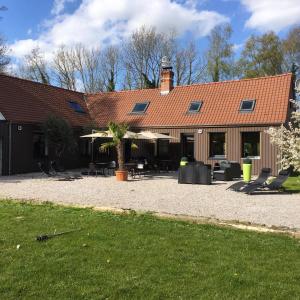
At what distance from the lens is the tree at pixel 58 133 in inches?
821

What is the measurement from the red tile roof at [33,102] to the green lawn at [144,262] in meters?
14.1

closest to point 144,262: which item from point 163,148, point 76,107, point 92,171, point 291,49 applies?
point 92,171

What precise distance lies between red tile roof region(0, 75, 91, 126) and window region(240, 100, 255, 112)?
9.42 metres

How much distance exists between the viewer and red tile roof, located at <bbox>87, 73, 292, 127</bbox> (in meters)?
21.6

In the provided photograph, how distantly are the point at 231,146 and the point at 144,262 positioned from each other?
1714cm

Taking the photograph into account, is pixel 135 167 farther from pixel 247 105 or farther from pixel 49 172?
pixel 247 105

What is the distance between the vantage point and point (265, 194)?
1316cm

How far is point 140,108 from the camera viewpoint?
2608cm

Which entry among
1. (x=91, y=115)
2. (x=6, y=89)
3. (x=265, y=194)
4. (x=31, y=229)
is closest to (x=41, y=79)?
(x=91, y=115)

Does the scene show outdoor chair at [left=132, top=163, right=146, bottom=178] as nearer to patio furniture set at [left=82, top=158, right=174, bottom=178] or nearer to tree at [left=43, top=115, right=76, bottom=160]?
patio furniture set at [left=82, top=158, right=174, bottom=178]

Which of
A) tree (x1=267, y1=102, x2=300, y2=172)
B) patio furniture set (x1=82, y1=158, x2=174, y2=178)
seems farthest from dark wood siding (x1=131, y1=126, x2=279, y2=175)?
tree (x1=267, y1=102, x2=300, y2=172)

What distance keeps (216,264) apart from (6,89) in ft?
63.4

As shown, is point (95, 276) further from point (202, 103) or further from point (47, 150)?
point (202, 103)

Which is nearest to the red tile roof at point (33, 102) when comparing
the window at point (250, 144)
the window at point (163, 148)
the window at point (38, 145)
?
the window at point (38, 145)
